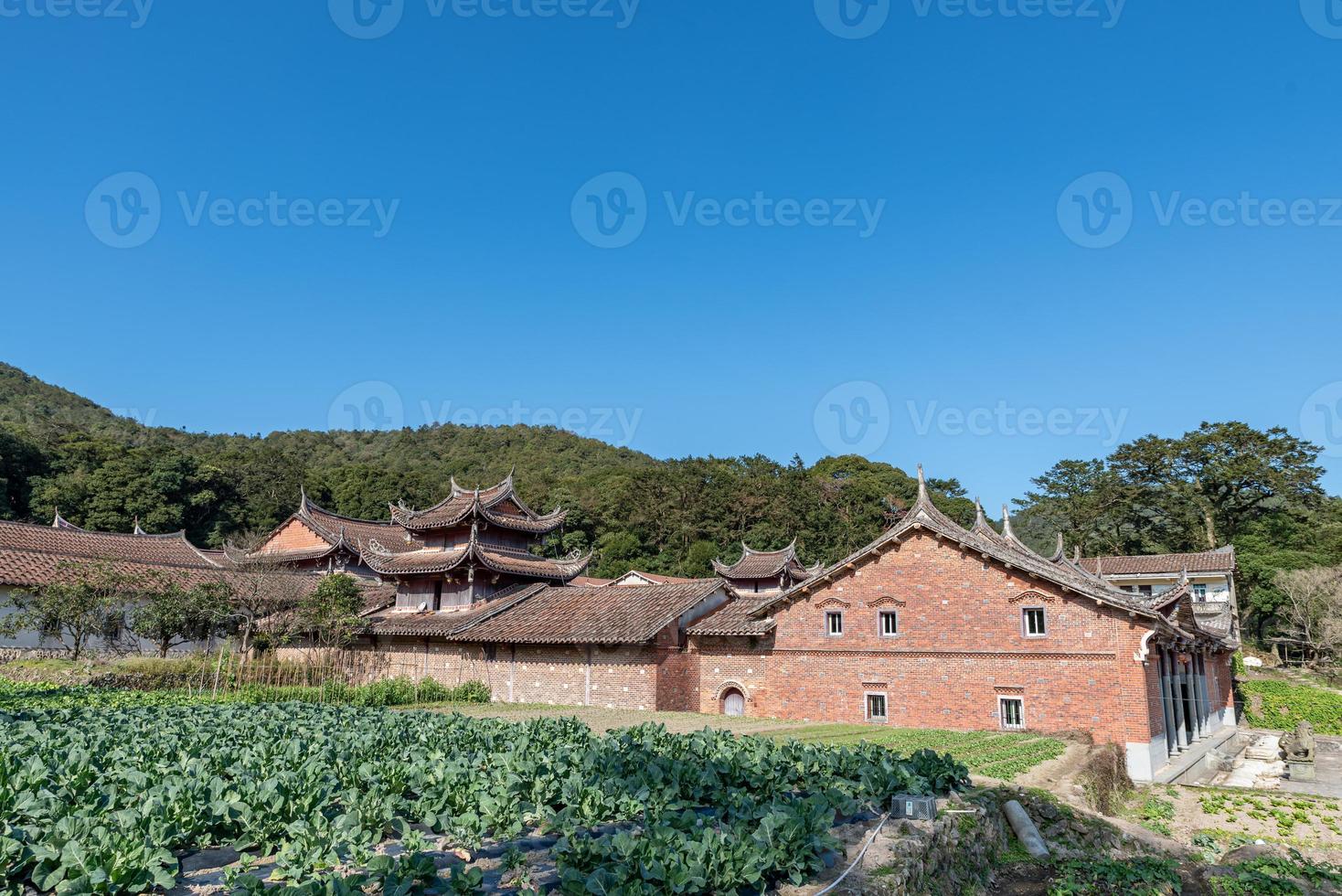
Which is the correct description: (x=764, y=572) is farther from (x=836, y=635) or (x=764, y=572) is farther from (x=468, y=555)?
(x=836, y=635)

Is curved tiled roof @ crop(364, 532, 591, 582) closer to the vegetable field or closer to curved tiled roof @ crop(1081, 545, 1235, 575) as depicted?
the vegetable field

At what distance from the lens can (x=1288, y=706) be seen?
3228 cm

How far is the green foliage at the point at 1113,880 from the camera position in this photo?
28.0 ft

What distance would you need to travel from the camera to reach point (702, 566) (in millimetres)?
55906

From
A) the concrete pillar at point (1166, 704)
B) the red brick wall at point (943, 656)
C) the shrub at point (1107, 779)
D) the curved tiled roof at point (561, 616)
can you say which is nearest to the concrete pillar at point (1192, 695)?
the concrete pillar at point (1166, 704)

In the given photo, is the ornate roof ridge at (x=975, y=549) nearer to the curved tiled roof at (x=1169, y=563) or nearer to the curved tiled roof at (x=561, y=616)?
the curved tiled roof at (x=561, y=616)

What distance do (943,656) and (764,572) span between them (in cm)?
2142

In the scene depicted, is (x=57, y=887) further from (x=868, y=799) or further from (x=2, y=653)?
(x=2, y=653)

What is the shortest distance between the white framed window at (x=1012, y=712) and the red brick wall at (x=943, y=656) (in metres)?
0.15

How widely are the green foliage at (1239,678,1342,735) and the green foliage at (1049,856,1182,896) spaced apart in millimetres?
28886

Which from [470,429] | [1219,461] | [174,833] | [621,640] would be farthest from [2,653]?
[470,429]

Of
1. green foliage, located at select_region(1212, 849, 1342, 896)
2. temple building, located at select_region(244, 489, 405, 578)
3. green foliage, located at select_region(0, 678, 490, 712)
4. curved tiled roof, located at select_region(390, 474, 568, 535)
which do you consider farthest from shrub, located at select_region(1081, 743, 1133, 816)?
temple building, located at select_region(244, 489, 405, 578)

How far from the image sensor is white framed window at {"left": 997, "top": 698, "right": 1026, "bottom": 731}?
1967cm

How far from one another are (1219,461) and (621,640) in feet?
155
